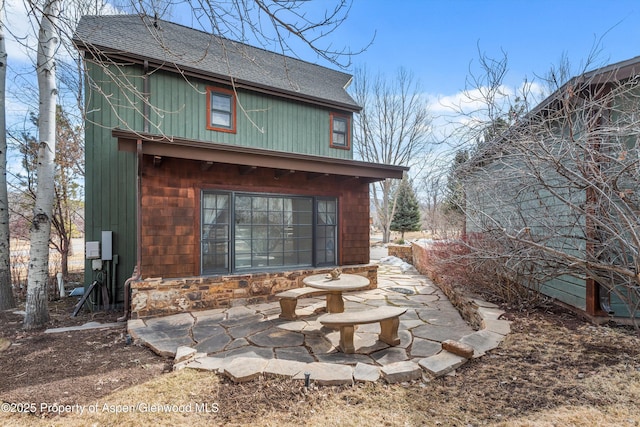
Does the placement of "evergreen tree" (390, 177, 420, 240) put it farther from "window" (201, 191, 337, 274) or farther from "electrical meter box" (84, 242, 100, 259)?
"electrical meter box" (84, 242, 100, 259)

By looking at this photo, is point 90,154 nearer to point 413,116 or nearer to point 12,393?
point 12,393

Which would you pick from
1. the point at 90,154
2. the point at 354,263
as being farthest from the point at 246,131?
the point at 354,263

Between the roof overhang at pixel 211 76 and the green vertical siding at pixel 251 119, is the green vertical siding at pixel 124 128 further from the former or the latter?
the roof overhang at pixel 211 76

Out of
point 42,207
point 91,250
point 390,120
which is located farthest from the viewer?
point 390,120

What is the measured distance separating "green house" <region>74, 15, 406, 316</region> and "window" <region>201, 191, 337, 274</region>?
0.06 ft

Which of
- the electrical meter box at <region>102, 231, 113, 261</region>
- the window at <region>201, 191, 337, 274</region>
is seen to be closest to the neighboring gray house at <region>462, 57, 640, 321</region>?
the window at <region>201, 191, 337, 274</region>

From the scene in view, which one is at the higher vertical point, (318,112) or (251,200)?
(318,112)

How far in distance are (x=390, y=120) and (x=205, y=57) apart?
13.2 meters

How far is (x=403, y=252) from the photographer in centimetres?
1194

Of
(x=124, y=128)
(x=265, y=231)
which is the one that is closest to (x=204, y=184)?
(x=265, y=231)

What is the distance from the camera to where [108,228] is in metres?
6.14

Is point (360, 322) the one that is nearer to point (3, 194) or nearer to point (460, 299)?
point (460, 299)

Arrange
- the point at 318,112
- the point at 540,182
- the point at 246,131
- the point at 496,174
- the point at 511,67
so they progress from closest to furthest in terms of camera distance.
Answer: the point at 540,182, the point at 511,67, the point at 496,174, the point at 246,131, the point at 318,112

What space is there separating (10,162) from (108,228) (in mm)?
5247
